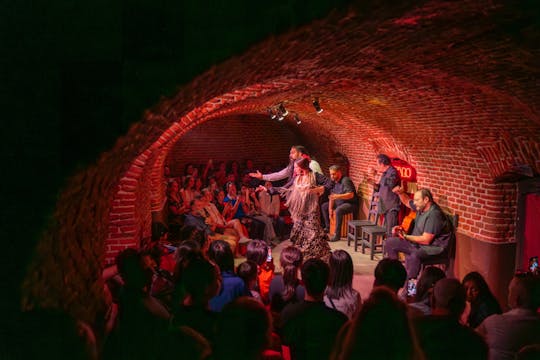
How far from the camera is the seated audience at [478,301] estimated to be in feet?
12.2

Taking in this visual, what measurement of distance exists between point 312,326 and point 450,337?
2.66 ft

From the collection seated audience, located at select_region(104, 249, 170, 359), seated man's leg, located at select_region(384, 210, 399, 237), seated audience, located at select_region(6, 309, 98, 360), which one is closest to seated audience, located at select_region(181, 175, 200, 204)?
seated man's leg, located at select_region(384, 210, 399, 237)

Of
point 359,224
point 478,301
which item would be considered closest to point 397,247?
point 359,224

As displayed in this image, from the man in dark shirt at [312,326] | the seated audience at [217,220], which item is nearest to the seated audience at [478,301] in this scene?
the man in dark shirt at [312,326]

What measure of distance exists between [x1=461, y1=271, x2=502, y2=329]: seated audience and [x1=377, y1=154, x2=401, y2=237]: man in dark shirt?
15.9 feet

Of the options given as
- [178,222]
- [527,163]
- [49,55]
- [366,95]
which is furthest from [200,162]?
[49,55]

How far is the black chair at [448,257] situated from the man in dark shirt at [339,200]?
8.31 feet

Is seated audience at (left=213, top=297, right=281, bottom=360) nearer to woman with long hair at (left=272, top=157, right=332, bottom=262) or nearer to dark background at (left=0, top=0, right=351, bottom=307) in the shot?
dark background at (left=0, top=0, right=351, bottom=307)

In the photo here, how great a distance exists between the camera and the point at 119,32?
2.33 metres

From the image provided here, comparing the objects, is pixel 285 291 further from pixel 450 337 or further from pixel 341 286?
pixel 450 337

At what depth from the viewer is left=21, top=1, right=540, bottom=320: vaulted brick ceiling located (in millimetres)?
2611

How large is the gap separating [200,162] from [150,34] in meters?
11.7

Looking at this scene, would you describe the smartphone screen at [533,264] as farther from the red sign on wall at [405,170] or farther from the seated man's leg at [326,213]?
the seated man's leg at [326,213]

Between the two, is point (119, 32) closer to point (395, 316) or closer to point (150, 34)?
point (150, 34)
